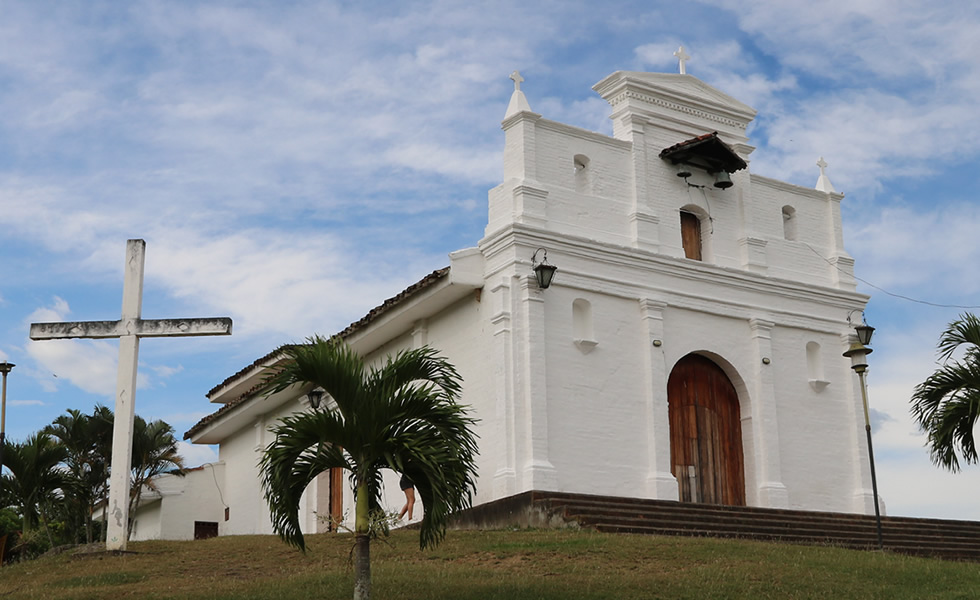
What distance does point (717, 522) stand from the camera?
19.6m

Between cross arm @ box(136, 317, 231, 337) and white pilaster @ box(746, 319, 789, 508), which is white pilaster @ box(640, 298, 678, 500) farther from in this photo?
cross arm @ box(136, 317, 231, 337)

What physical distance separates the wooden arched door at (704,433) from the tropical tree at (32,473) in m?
11.4

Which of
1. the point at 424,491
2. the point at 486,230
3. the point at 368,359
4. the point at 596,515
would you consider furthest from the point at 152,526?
the point at 424,491

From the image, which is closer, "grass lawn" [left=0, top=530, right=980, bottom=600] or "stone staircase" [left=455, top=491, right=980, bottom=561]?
"grass lawn" [left=0, top=530, right=980, bottom=600]

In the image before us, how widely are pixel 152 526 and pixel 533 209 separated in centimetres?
1710

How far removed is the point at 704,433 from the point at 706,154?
555 centimetres

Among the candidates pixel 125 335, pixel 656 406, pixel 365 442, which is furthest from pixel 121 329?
pixel 656 406

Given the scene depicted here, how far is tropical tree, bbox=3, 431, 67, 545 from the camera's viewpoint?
2119 cm

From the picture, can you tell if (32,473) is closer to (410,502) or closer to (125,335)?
(125,335)

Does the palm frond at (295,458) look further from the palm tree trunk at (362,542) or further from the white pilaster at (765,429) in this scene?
the white pilaster at (765,429)

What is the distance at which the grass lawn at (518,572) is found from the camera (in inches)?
516

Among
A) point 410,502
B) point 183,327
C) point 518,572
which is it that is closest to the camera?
point 518,572

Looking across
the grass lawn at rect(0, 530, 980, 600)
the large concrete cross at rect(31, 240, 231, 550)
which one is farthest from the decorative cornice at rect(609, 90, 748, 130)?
the large concrete cross at rect(31, 240, 231, 550)

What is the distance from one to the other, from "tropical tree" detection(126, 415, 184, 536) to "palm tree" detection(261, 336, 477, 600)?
1967 centimetres
